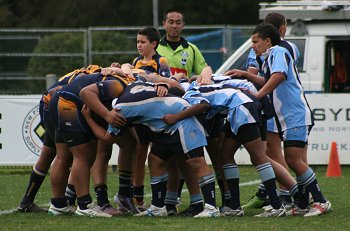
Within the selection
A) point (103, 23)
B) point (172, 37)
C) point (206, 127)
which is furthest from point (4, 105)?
point (103, 23)

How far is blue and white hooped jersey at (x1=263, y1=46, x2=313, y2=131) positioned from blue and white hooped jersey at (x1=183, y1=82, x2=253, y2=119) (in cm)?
42

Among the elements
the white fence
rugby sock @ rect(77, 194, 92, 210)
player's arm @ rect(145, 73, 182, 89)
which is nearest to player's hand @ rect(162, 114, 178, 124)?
player's arm @ rect(145, 73, 182, 89)

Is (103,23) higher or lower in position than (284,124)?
lower

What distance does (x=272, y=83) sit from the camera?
9.73 metres

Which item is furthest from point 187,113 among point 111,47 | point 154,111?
point 111,47

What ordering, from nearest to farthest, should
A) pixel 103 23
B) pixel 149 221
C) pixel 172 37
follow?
pixel 149 221 < pixel 172 37 < pixel 103 23

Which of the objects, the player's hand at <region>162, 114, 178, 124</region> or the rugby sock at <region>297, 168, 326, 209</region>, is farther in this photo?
the rugby sock at <region>297, 168, 326, 209</region>

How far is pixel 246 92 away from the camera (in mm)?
9719

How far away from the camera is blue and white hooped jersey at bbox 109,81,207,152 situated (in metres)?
9.55

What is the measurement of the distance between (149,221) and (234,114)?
123 centimetres

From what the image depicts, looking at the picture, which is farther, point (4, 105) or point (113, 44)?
point (113, 44)

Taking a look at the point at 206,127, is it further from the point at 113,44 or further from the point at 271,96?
the point at 113,44

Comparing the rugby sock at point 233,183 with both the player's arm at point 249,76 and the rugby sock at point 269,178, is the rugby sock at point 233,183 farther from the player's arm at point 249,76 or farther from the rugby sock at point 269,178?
the player's arm at point 249,76

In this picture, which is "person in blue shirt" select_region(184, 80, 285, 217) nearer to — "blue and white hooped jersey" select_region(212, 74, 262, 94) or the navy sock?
"blue and white hooped jersey" select_region(212, 74, 262, 94)
